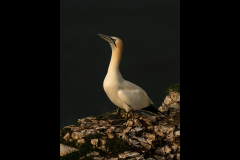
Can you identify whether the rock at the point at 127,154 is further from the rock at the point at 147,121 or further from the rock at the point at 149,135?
the rock at the point at 147,121

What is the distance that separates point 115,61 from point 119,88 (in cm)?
75

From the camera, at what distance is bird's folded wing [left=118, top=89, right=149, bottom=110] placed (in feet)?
18.8

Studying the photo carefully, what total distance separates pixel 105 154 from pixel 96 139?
1.36ft

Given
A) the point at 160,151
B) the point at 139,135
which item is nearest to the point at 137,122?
the point at 139,135

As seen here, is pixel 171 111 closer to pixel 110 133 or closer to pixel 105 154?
pixel 110 133

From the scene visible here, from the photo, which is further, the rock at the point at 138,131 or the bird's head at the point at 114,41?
the bird's head at the point at 114,41

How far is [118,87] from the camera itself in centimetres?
581

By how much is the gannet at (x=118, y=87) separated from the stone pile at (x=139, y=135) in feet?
1.47

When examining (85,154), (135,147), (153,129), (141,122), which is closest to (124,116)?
(141,122)

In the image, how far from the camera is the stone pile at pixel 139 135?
4980 mm

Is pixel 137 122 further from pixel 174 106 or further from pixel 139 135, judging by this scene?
pixel 174 106

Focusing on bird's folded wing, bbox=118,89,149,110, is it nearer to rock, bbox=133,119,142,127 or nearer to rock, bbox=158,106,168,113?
rock, bbox=133,119,142,127

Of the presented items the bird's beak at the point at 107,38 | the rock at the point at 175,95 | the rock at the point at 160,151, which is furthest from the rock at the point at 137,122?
the rock at the point at 175,95

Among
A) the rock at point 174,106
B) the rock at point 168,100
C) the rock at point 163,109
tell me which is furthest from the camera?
the rock at point 168,100
